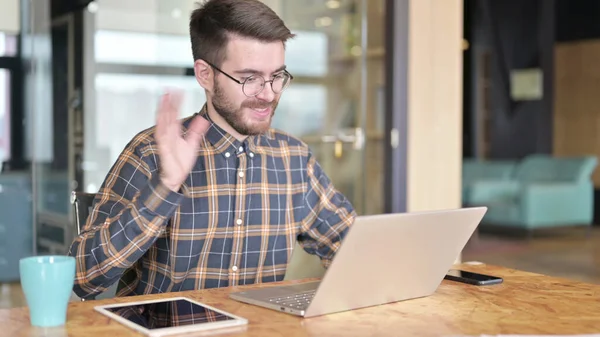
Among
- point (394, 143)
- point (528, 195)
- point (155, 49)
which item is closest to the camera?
point (155, 49)

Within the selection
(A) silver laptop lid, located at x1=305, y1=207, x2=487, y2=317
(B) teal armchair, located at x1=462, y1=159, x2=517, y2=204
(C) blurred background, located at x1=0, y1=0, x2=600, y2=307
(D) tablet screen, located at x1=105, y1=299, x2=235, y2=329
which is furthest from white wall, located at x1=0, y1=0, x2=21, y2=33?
(B) teal armchair, located at x1=462, y1=159, x2=517, y2=204

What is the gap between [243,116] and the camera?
1944mm

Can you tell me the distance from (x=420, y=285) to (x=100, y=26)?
8.27ft

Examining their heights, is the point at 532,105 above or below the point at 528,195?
above

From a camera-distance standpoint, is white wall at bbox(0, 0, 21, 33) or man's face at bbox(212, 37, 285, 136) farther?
white wall at bbox(0, 0, 21, 33)

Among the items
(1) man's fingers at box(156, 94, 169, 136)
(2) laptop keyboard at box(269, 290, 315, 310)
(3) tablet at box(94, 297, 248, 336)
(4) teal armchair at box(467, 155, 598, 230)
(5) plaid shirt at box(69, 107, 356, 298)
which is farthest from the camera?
(4) teal armchair at box(467, 155, 598, 230)

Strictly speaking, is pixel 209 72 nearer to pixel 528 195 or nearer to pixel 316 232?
pixel 316 232

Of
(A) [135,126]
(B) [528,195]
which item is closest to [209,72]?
(A) [135,126]

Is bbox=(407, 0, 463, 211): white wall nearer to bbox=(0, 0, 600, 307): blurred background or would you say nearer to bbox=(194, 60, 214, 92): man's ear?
bbox=(0, 0, 600, 307): blurred background

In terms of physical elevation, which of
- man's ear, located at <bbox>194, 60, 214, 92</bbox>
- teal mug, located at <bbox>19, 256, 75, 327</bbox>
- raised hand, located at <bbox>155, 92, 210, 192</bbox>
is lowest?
teal mug, located at <bbox>19, 256, 75, 327</bbox>

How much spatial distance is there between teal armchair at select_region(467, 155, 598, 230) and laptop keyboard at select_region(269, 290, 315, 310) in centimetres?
754

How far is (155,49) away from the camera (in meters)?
3.70

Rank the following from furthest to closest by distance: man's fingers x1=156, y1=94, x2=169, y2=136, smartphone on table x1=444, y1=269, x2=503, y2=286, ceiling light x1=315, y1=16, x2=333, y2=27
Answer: ceiling light x1=315, y1=16, x2=333, y2=27, smartphone on table x1=444, y1=269, x2=503, y2=286, man's fingers x1=156, y1=94, x2=169, y2=136

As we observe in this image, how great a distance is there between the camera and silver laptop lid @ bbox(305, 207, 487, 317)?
1.27m
